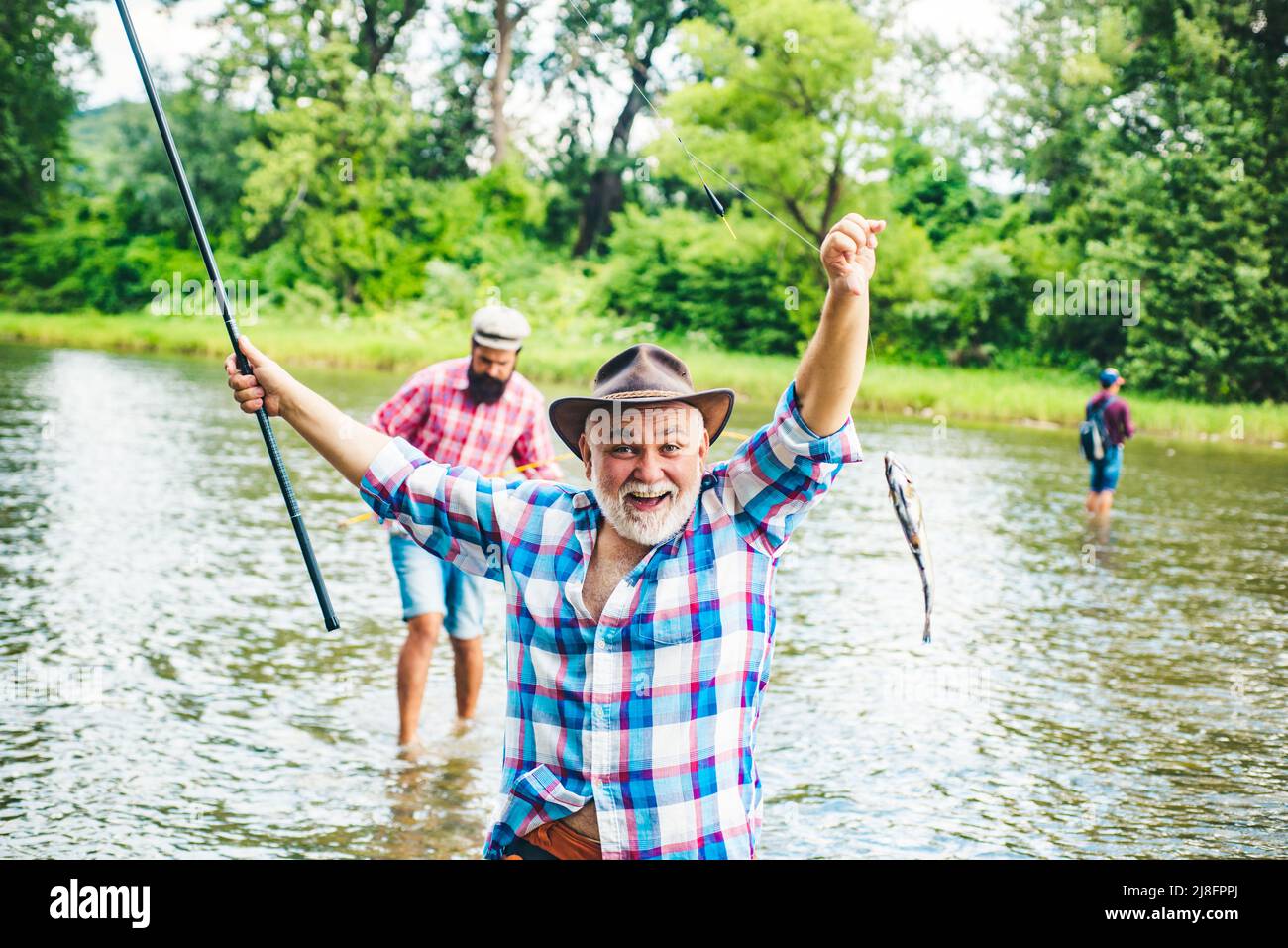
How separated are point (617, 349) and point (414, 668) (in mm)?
31804

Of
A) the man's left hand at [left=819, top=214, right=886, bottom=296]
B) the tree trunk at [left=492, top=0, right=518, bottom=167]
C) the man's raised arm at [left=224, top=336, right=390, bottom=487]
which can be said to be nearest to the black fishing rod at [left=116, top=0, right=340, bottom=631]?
the man's raised arm at [left=224, top=336, right=390, bottom=487]

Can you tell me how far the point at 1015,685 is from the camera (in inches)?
321

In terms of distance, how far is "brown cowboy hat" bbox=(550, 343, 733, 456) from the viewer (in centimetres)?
300

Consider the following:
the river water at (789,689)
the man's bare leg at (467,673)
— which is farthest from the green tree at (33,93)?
the man's bare leg at (467,673)

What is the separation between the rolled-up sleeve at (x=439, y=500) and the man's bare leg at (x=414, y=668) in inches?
130

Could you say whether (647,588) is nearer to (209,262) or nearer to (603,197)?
(209,262)

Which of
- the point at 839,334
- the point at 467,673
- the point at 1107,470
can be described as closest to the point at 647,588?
the point at 839,334

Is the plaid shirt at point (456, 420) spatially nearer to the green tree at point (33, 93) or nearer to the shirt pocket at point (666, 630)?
the shirt pocket at point (666, 630)

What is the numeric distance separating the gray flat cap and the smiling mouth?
11.3ft

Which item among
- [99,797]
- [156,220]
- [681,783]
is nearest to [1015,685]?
[99,797]

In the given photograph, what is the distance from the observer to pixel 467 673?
22.9 feet

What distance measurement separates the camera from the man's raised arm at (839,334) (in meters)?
2.73
